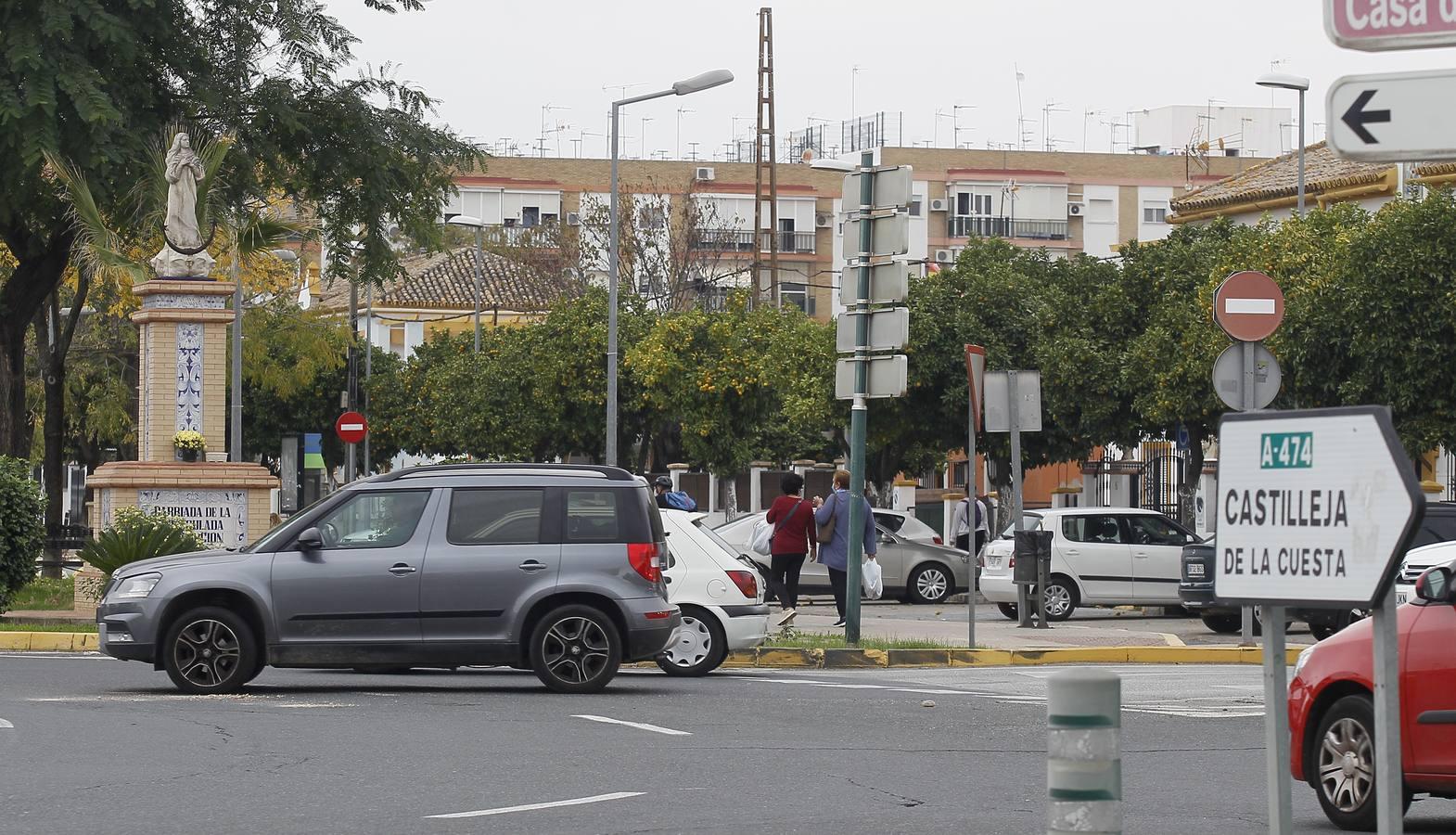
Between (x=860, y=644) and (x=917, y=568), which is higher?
(x=917, y=568)

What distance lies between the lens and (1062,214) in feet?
304

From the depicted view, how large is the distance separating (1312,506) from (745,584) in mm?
12273

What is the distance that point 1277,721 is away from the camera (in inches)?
229

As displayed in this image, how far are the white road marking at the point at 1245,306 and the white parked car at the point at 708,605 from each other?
4.57 meters

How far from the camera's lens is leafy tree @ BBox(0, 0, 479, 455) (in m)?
24.6

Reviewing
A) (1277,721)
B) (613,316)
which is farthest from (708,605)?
(613,316)

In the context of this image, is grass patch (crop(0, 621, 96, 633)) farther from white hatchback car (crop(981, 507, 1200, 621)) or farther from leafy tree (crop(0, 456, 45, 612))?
white hatchback car (crop(981, 507, 1200, 621))

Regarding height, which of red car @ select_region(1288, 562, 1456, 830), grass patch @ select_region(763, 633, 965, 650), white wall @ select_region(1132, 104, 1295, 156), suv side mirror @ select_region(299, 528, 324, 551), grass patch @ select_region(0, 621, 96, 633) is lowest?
grass patch @ select_region(763, 633, 965, 650)

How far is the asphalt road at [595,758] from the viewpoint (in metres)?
9.52

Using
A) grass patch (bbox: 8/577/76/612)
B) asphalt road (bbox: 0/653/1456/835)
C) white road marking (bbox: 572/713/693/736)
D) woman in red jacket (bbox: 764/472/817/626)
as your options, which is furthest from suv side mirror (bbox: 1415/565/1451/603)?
grass patch (bbox: 8/577/76/612)

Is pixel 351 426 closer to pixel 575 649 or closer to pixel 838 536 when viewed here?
pixel 838 536

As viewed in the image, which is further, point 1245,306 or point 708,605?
point 708,605

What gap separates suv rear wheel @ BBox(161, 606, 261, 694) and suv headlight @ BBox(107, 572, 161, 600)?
32cm

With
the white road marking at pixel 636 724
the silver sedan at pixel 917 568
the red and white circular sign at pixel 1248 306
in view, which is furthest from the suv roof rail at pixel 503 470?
the silver sedan at pixel 917 568
